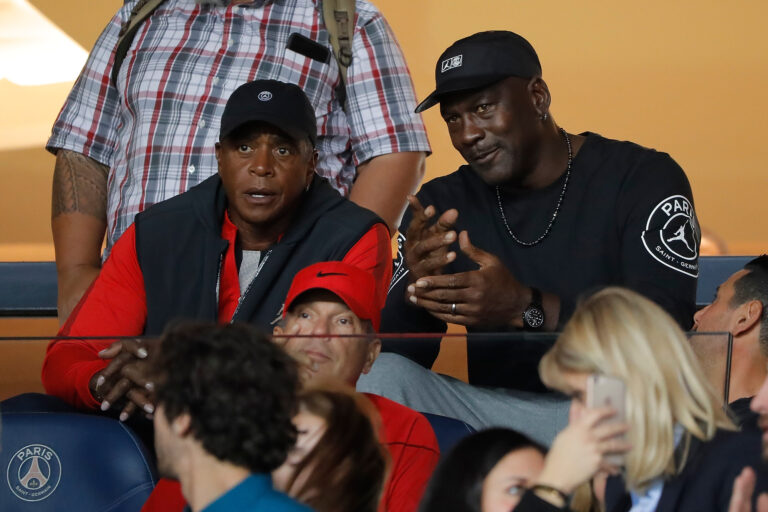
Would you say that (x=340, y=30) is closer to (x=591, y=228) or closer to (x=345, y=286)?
(x=591, y=228)

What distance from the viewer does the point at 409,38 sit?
155 inches

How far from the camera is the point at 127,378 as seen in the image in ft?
4.57

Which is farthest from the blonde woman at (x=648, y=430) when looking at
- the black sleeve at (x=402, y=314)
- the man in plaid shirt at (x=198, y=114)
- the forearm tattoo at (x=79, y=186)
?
the forearm tattoo at (x=79, y=186)

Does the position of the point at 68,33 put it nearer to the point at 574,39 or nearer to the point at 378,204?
the point at 574,39

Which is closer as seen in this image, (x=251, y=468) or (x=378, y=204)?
(x=251, y=468)

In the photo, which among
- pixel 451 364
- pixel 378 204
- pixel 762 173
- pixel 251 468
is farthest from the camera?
pixel 762 173

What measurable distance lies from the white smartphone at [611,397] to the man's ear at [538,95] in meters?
1.10

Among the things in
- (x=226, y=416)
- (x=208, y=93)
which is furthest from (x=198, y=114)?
(x=226, y=416)

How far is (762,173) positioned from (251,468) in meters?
2.99

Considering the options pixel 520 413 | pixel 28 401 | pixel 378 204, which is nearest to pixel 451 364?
pixel 520 413

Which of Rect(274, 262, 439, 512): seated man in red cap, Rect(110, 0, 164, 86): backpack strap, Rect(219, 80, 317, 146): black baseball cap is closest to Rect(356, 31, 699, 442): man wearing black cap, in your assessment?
Rect(219, 80, 317, 146): black baseball cap

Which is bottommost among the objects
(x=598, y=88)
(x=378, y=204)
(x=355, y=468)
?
(x=355, y=468)

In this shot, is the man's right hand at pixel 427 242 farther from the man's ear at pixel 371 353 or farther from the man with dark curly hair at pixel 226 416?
the man with dark curly hair at pixel 226 416

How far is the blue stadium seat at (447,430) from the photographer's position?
1339 mm
